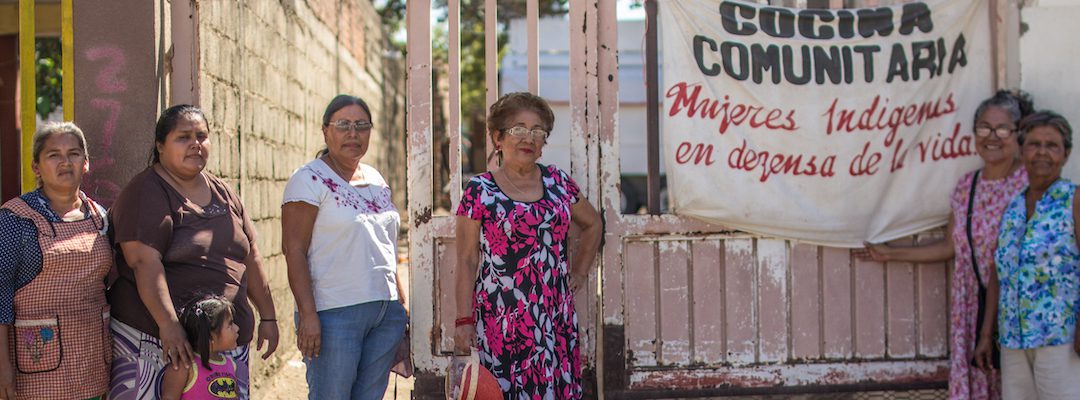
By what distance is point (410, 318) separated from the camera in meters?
4.11

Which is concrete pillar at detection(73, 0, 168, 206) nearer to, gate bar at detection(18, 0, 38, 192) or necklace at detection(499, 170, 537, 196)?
gate bar at detection(18, 0, 38, 192)

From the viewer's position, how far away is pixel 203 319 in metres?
2.95

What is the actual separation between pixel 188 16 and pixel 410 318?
1675 mm

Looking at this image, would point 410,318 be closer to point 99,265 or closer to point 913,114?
point 99,265

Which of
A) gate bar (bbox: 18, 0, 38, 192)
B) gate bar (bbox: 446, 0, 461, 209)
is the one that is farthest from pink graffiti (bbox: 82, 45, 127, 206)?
gate bar (bbox: 446, 0, 461, 209)

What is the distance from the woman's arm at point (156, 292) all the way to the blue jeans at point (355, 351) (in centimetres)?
52

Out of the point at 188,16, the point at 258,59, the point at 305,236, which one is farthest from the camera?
the point at 258,59

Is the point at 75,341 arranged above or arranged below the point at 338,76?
below

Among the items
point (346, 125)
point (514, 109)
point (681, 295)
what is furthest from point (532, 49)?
point (681, 295)

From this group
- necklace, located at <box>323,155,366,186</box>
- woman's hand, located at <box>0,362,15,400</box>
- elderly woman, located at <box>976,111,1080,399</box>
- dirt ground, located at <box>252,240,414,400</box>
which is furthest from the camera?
dirt ground, located at <box>252,240,414,400</box>

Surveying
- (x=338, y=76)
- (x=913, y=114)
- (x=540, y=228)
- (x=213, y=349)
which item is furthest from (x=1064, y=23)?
(x=338, y=76)

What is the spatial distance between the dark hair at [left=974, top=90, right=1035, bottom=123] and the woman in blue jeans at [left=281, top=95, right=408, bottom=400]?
2626 mm

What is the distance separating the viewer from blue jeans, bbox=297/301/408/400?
10.8ft

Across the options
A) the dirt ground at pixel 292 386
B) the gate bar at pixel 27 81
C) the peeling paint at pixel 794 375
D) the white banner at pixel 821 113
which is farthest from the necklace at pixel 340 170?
the dirt ground at pixel 292 386
